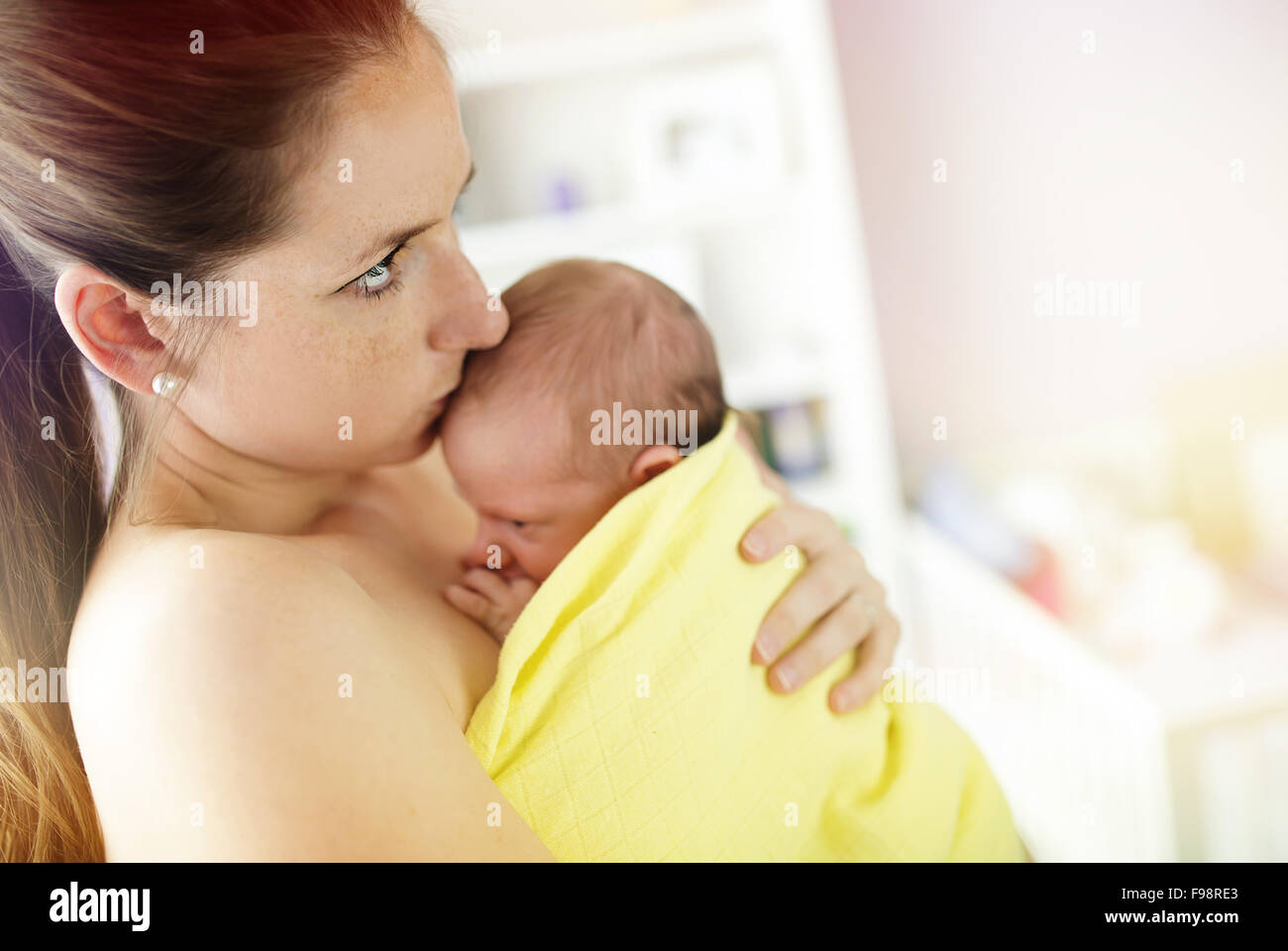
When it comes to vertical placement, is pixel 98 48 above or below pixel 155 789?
above

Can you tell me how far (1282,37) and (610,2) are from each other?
1526mm

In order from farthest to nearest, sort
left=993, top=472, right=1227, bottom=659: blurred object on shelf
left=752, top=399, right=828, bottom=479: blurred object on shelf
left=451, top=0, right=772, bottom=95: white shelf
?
left=752, top=399, right=828, bottom=479: blurred object on shelf < left=451, top=0, right=772, bottom=95: white shelf < left=993, top=472, right=1227, bottom=659: blurred object on shelf

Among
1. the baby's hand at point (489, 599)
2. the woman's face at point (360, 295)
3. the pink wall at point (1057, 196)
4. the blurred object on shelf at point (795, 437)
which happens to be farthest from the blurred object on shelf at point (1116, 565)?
the woman's face at point (360, 295)

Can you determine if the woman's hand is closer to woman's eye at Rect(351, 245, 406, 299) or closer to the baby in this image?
the baby

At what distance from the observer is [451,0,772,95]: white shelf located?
2.41 m

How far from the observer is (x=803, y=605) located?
0.88 metres

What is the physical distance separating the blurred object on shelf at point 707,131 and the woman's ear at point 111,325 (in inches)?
75.4

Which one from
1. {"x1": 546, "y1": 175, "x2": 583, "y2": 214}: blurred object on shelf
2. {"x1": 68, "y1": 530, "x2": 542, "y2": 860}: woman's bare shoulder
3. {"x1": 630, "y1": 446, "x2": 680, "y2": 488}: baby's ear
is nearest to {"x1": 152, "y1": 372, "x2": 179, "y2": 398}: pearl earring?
{"x1": 68, "y1": 530, "x2": 542, "y2": 860}: woman's bare shoulder

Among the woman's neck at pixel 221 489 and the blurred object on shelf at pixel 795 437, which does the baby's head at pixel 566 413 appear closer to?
the woman's neck at pixel 221 489

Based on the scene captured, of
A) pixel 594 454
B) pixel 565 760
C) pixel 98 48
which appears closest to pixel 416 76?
pixel 98 48

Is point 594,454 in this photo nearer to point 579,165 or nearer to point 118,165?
point 118,165

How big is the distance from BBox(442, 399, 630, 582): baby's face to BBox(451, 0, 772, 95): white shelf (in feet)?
5.83

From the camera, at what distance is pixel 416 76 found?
707 millimetres

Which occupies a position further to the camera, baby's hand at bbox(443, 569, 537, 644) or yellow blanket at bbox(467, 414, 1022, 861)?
baby's hand at bbox(443, 569, 537, 644)
